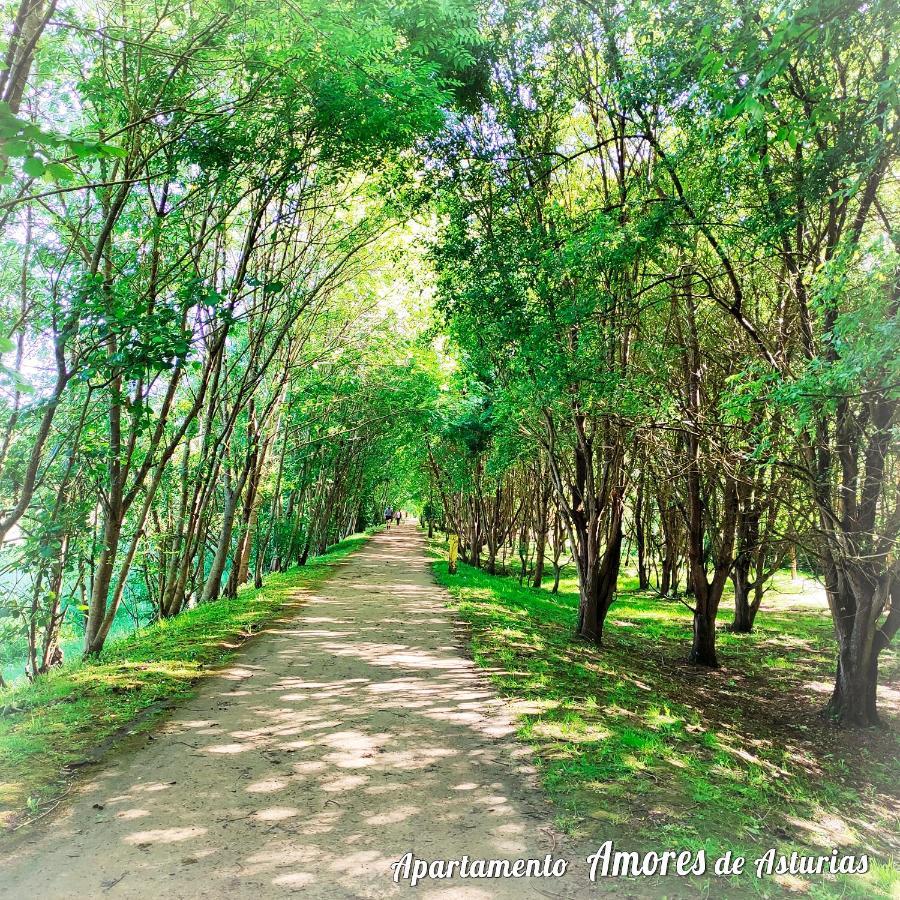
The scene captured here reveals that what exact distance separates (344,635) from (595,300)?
6.76m

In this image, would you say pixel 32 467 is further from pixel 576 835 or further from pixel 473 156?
pixel 473 156

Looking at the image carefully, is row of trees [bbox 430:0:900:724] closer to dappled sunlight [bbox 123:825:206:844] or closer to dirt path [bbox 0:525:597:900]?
dirt path [bbox 0:525:597:900]

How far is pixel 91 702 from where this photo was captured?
6.29 meters

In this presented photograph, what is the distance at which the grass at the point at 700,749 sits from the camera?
13.9ft

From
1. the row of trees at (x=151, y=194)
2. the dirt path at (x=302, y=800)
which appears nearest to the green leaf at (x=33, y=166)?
the row of trees at (x=151, y=194)

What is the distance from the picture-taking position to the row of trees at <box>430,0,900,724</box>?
19.2ft

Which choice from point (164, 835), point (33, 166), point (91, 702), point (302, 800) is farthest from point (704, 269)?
point (91, 702)

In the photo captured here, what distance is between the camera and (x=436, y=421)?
2386 centimetres

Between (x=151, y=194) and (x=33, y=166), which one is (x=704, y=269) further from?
(x=33, y=166)

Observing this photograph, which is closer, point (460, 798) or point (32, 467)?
point (460, 798)

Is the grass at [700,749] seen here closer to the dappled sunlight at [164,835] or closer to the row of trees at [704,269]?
the row of trees at [704,269]

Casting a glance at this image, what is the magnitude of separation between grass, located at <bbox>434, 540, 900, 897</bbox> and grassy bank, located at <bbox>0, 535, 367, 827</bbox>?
3.71 metres

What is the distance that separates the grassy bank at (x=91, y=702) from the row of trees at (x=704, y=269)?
6470mm

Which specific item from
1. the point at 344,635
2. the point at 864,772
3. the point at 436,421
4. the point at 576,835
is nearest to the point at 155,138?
the point at 344,635
